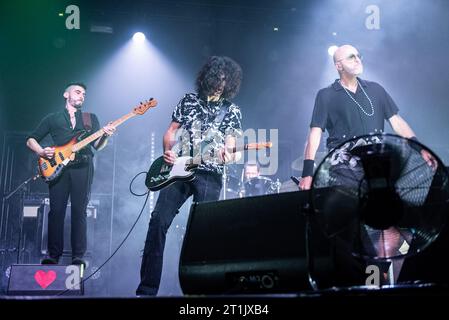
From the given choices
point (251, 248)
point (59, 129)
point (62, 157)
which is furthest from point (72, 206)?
point (251, 248)

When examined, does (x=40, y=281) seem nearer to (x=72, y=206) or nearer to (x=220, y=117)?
(x=72, y=206)

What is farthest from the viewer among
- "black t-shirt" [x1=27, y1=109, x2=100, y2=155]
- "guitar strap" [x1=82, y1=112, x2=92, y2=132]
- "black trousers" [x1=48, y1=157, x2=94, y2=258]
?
"guitar strap" [x1=82, y1=112, x2=92, y2=132]

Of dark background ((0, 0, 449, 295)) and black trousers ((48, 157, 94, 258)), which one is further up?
dark background ((0, 0, 449, 295))

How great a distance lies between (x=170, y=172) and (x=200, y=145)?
0.35 metres

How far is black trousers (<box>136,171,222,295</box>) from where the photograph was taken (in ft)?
11.5

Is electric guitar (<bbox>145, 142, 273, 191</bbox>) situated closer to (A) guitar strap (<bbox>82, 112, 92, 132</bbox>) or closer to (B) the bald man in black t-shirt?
(B) the bald man in black t-shirt

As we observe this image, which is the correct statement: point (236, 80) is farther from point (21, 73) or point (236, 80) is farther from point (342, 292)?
point (21, 73)

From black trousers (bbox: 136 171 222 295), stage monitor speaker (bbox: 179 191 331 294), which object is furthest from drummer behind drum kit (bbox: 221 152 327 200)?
stage monitor speaker (bbox: 179 191 331 294)

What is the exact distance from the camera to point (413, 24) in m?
7.80

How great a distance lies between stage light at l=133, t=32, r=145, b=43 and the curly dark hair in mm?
3590

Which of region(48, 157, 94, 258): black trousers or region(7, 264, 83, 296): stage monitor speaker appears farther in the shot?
region(48, 157, 94, 258): black trousers

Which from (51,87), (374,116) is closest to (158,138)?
(51,87)

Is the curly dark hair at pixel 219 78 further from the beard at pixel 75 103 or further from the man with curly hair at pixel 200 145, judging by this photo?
the beard at pixel 75 103

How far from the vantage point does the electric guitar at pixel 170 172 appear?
394cm
